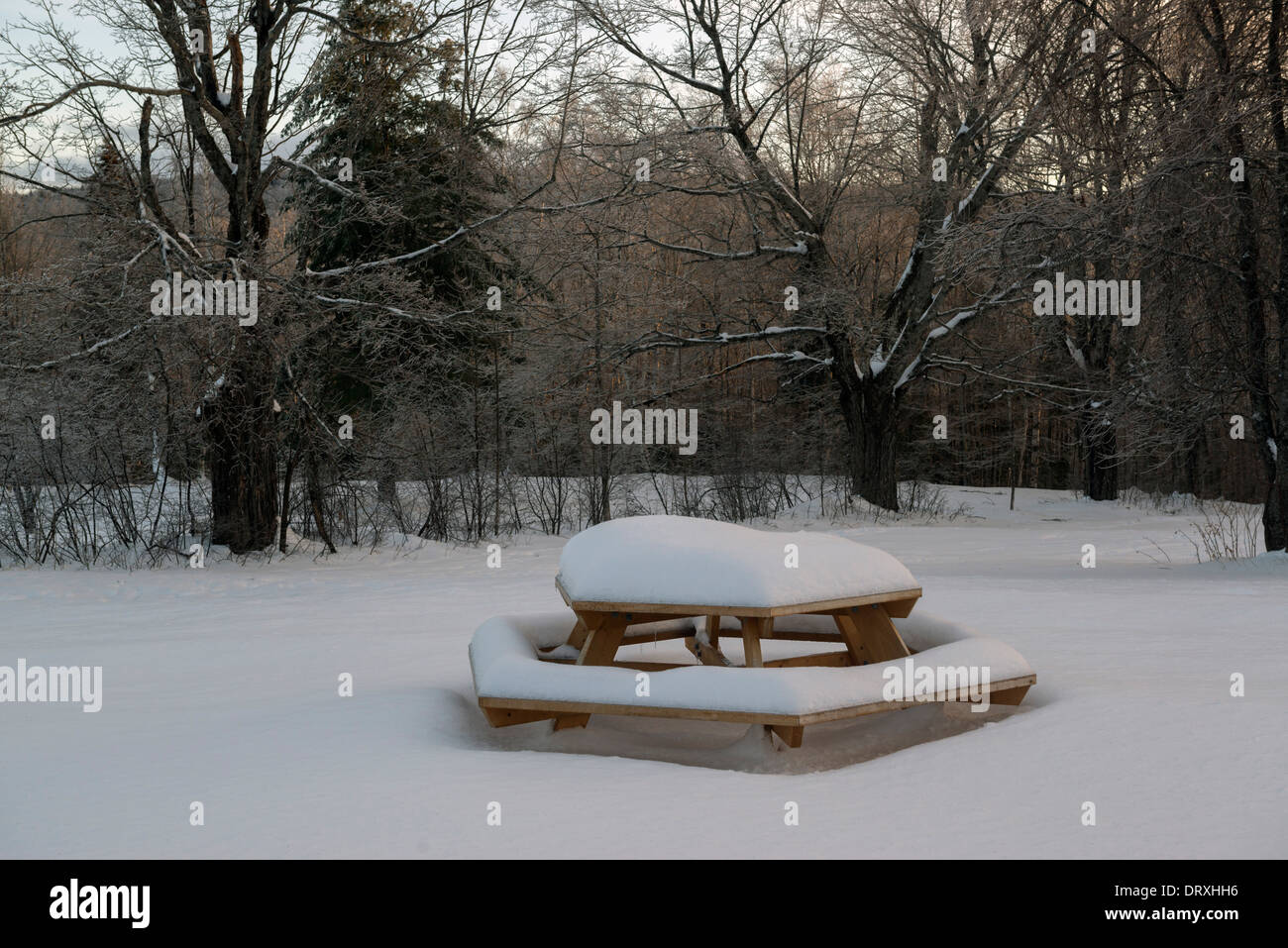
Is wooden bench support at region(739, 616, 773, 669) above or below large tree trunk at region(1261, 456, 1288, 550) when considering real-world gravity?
below

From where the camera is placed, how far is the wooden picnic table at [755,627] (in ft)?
15.1

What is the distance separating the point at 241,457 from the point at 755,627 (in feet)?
31.7

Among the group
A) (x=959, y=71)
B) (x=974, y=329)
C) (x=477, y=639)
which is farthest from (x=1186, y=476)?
(x=477, y=639)

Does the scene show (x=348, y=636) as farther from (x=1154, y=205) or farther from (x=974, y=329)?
(x=974, y=329)

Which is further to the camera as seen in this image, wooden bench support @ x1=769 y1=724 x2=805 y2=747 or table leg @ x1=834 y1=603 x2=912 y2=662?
table leg @ x1=834 y1=603 x2=912 y2=662

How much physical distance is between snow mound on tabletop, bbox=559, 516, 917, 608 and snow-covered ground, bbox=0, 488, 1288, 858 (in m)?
0.69

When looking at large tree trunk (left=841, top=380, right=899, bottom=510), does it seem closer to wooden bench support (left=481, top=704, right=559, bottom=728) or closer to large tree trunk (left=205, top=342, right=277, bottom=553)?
large tree trunk (left=205, top=342, right=277, bottom=553)
